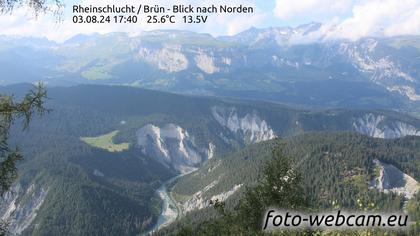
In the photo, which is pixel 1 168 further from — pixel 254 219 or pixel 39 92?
pixel 254 219

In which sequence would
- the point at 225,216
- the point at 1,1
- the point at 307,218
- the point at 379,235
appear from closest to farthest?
the point at 1,1
the point at 379,235
the point at 307,218
the point at 225,216

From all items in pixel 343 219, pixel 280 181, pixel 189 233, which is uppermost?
pixel 343 219

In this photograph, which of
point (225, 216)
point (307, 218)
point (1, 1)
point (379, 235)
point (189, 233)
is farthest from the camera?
point (189, 233)

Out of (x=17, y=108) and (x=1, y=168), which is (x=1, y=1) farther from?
(x=1, y=168)

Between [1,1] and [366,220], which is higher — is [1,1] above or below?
above

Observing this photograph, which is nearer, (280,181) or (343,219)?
(343,219)

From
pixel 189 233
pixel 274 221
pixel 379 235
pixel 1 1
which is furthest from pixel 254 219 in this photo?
pixel 189 233

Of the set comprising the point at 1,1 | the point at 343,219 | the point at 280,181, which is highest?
the point at 1,1

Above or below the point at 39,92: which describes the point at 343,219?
below

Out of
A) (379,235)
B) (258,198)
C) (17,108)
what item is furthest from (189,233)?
(17,108)
